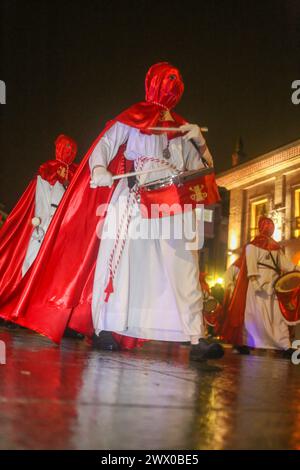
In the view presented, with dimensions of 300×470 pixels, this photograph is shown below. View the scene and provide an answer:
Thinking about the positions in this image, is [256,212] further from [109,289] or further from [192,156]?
[109,289]

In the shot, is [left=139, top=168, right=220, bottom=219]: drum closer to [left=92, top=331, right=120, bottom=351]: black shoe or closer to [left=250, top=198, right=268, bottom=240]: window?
[left=92, top=331, right=120, bottom=351]: black shoe

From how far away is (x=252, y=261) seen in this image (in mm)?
7461

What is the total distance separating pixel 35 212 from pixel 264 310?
12.4 feet

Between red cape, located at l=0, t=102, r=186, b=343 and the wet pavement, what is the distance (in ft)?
4.80

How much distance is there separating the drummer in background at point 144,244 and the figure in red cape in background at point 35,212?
2140mm

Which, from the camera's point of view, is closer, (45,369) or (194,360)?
(45,369)

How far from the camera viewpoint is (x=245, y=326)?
7.81m

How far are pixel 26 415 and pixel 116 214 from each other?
2.83 m

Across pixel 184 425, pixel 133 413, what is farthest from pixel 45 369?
pixel 184 425

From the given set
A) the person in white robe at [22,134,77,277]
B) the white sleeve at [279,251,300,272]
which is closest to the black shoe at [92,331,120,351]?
the person in white robe at [22,134,77,277]

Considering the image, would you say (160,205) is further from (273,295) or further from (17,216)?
(273,295)

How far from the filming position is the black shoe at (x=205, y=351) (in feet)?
10.1

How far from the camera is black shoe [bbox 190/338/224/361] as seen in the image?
308cm
